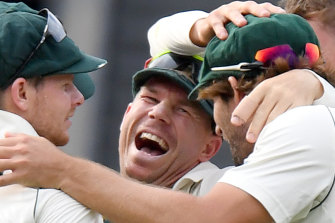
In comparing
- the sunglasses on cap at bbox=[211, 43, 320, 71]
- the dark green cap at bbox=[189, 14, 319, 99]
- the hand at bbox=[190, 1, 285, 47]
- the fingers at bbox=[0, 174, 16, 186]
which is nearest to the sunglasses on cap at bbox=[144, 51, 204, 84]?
the hand at bbox=[190, 1, 285, 47]

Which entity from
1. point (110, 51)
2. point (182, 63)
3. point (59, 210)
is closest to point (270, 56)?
point (59, 210)

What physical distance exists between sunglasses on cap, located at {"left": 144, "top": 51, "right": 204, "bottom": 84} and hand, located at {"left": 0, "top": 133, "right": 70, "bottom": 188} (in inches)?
39.6

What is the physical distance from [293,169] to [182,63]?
1.20 m

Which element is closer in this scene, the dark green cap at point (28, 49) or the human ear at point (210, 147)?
the dark green cap at point (28, 49)

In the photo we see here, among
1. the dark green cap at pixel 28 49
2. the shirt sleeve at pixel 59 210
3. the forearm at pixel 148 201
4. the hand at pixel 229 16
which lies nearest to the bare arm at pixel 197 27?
the hand at pixel 229 16

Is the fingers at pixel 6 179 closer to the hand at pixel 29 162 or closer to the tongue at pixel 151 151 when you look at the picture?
the hand at pixel 29 162

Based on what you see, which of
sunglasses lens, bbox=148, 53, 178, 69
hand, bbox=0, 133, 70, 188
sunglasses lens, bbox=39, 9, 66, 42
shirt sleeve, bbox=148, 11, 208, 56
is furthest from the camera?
sunglasses lens, bbox=148, 53, 178, 69

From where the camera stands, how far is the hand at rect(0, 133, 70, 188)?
10.6 ft

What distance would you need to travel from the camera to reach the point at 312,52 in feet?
11.1

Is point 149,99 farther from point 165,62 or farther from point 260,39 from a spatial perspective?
point 260,39

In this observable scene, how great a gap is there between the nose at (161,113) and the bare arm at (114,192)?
35.0 inches

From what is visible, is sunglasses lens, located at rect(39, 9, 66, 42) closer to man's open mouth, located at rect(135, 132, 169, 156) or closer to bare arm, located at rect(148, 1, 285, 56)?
bare arm, located at rect(148, 1, 285, 56)

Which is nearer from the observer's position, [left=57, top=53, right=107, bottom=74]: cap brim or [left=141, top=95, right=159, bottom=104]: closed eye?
[left=57, top=53, right=107, bottom=74]: cap brim

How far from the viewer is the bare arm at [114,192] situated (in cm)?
313
